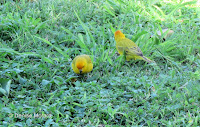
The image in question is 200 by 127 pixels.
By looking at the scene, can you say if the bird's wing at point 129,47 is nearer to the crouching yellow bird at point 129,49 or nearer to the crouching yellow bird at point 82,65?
the crouching yellow bird at point 129,49

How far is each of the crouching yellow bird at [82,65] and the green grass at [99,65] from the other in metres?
0.11

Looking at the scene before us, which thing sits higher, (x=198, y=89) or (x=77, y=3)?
(x=77, y=3)

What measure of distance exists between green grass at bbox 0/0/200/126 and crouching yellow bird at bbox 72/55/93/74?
0.37 ft

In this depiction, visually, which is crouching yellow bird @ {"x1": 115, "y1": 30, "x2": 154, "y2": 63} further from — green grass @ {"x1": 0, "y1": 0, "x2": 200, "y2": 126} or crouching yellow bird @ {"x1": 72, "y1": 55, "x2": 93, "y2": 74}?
crouching yellow bird @ {"x1": 72, "y1": 55, "x2": 93, "y2": 74}

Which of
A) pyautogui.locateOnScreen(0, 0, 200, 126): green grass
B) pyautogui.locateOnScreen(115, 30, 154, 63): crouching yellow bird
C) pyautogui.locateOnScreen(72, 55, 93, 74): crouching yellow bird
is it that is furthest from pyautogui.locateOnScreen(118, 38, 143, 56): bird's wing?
pyautogui.locateOnScreen(72, 55, 93, 74): crouching yellow bird

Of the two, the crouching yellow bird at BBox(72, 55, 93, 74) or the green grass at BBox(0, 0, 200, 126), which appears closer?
the green grass at BBox(0, 0, 200, 126)

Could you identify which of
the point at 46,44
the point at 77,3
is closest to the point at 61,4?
the point at 77,3

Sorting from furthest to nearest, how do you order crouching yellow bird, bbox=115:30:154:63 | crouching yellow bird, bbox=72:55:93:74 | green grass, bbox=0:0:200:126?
crouching yellow bird, bbox=115:30:154:63 < crouching yellow bird, bbox=72:55:93:74 < green grass, bbox=0:0:200:126

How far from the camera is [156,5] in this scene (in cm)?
598

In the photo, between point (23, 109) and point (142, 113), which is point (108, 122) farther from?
point (23, 109)

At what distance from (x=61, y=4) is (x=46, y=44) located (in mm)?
1399

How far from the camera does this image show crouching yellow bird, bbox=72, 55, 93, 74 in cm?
375

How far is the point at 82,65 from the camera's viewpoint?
3.74 meters

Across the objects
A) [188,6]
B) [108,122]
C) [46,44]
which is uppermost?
[188,6]
